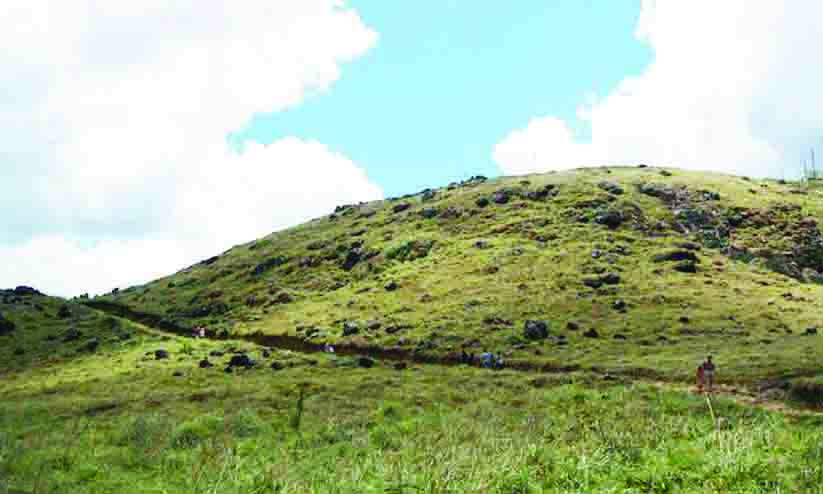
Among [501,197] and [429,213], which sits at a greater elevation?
[501,197]

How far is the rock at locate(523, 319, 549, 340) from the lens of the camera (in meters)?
77.9

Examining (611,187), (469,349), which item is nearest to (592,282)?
(469,349)

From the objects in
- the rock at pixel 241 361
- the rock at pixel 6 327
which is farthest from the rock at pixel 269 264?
the rock at pixel 241 361

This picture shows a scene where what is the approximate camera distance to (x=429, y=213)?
508 ft

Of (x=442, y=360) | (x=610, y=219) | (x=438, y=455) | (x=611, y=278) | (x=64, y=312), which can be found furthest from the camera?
(x=610, y=219)

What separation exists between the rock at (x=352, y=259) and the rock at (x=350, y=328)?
38299 mm

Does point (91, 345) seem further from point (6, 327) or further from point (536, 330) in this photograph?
point (536, 330)

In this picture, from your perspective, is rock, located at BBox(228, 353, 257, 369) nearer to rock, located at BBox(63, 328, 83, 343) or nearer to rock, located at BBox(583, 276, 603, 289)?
rock, located at BBox(63, 328, 83, 343)

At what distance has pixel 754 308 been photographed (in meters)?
79.6

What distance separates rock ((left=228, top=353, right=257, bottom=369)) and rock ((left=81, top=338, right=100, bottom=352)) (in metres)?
29.1

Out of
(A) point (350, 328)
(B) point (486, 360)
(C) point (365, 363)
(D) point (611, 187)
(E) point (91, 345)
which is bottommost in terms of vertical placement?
(B) point (486, 360)

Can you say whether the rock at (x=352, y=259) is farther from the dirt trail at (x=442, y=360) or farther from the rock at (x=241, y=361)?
the rock at (x=241, y=361)

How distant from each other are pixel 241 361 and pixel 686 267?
6453 centimetres

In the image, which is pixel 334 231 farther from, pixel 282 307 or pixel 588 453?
pixel 588 453
